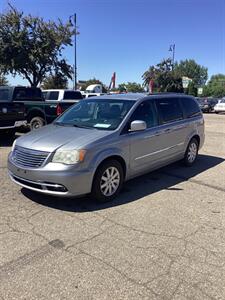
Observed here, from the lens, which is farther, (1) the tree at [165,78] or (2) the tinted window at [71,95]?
(1) the tree at [165,78]

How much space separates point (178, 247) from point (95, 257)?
969 mm

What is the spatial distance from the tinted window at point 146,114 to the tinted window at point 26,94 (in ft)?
26.9

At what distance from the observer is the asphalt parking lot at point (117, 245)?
2.94 meters

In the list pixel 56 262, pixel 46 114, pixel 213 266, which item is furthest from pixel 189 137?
pixel 46 114

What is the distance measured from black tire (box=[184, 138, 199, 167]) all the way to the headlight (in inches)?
139

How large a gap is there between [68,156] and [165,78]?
56.4m

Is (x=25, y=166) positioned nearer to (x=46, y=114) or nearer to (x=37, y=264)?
(x=37, y=264)

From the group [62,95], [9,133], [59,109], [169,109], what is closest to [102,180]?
[169,109]

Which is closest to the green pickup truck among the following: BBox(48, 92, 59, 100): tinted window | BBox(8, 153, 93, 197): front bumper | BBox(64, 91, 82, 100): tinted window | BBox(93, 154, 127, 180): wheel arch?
BBox(64, 91, 82, 100): tinted window

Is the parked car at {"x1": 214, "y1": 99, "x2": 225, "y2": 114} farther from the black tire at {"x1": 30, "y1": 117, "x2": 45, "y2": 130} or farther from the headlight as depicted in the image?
the headlight

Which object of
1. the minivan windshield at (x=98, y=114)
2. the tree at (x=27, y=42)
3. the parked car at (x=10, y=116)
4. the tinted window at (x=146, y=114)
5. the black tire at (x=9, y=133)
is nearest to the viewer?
the minivan windshield at (x=98, y=114)

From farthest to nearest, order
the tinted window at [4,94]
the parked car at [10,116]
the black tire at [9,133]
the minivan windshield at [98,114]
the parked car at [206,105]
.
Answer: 1. the parked car at [206,105]
2. the tinted window at [4,94]
3. the black tire at [9,133]
4. the parked car at [10,116]
5. the minivan windshield at [98,114]

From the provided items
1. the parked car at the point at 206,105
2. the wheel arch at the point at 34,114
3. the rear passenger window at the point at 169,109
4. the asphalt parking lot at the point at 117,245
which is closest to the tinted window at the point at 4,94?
the wheel arch at the point at 34,114

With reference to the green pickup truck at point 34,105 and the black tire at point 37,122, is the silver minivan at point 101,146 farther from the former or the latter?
the black tire at point 37,122
